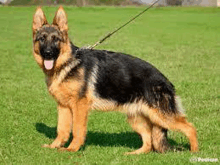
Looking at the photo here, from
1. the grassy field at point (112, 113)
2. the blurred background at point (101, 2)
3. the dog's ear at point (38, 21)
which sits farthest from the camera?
the blurred background at point (101, 2)

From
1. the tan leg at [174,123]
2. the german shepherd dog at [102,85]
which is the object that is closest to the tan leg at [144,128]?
the german shepherd dog at [102,85]

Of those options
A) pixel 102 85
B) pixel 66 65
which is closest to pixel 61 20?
pixel 66 65

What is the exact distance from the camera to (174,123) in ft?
21.2

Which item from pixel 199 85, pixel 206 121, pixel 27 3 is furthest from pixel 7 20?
pixel 206 121

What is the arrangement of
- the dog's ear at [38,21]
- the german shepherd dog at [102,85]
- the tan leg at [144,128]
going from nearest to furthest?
the german shepherd dog at [102,85] → the dog's ear at [38,21] → the tan leg at [144,128]

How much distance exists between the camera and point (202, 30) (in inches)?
1357

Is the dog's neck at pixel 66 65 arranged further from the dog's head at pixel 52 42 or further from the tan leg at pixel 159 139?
the tan leg at pixel 159 139

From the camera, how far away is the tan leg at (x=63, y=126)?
6.90 metres

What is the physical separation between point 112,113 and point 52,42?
3.35 m

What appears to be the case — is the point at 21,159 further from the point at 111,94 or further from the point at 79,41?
the point at 79,41

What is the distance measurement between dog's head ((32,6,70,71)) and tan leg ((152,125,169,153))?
6.07ft

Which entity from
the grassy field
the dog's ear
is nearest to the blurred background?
Answer: the grassy field

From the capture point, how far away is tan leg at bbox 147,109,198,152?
644 cm

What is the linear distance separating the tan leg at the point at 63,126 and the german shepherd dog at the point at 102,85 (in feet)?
0.60
